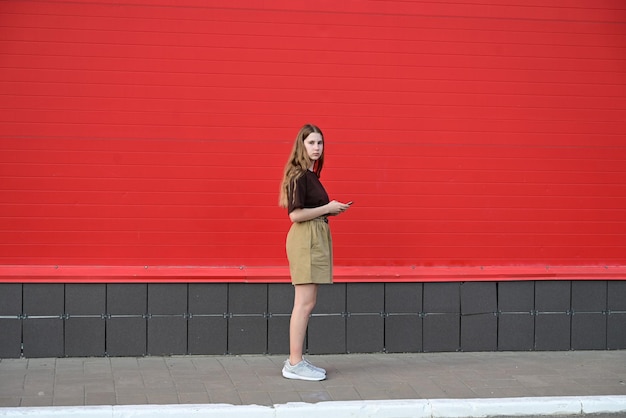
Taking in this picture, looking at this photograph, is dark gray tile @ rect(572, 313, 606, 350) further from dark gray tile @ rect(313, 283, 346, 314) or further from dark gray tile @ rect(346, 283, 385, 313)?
dark gray tile @ rect(313, 283, 346, 314)

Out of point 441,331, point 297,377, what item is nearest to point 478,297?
point 441,331

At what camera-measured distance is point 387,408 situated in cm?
611

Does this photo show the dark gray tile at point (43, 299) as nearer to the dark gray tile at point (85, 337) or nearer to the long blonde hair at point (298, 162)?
the dark gray tile at point (85, 337)

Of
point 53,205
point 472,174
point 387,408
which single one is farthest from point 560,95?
point 53,205

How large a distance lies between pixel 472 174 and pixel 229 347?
229cm

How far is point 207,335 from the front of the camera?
7688 mm

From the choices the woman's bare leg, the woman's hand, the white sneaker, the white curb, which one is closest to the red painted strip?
the woman's bare leg

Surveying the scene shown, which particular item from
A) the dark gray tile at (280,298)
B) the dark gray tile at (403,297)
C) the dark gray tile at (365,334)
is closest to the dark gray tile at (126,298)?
the dark gray tile at (280,298)

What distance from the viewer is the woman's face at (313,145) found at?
22.2 ft

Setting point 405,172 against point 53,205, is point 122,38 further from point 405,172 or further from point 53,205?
point 405,172

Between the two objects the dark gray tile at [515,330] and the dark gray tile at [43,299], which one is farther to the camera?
the dark gray tile at [515,330]

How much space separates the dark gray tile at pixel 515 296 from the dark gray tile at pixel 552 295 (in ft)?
0.19

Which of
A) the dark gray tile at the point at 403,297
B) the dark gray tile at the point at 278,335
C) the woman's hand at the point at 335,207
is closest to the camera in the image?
the woman's hand at the point at 335,207

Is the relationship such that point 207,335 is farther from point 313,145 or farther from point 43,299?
point 313,145
